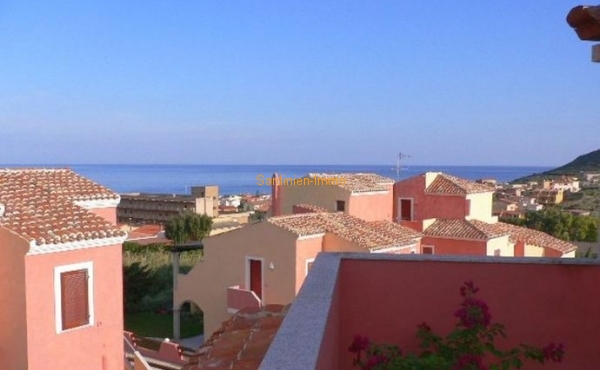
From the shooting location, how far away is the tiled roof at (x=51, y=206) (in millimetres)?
9758

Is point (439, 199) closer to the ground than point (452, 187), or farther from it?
closer to the ground

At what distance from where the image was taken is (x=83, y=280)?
402 inches

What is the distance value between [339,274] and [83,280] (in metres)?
7.59

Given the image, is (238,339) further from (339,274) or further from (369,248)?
(369,248)

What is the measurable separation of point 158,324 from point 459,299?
66.0 feet

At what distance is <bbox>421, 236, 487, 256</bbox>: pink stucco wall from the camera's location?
72.2ft

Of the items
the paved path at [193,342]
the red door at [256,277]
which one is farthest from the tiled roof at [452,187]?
the paved path at [193,342]

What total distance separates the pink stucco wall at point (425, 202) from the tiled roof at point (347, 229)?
17.3 feet

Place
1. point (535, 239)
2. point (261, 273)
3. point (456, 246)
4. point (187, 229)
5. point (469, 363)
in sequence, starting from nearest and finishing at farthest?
point (469, 363) < point (261, 273) < point (456, 246) < point (535, 239) < point (187, 229)

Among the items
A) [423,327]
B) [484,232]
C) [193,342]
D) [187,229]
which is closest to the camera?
[423,327]

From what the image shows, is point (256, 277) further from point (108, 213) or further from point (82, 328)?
point (82, 328)

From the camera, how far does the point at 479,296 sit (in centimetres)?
403

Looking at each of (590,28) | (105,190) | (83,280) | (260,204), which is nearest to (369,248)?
(105,190)

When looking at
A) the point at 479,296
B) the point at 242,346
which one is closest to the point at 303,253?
the point at 242,346
